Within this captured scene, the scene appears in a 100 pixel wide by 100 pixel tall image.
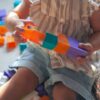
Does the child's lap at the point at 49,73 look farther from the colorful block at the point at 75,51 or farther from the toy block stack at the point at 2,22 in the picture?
the toy block stack at the point at 2,22

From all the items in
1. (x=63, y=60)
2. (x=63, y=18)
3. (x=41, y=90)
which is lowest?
(x=41, y=90)

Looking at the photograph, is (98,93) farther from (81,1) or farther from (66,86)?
(81,1)

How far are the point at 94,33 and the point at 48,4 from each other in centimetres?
16

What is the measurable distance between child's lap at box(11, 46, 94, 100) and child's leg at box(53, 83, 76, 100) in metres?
0.01

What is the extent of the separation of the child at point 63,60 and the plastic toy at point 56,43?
37mm

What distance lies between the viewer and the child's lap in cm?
78

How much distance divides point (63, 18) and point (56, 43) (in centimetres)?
10

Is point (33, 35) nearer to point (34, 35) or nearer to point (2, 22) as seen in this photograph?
Result: point (34, 35)

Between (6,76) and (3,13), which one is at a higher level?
(3,13)

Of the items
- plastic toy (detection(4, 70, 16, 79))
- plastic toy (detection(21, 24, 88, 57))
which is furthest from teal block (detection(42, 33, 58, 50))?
plastic toy (detection(4, 70, 16, 79))

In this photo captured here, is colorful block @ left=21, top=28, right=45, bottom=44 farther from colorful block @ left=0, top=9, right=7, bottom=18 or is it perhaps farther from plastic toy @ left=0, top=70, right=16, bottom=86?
colorful block @ left=0, top=9, right=7, bottom=18

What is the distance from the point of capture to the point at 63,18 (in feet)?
2.56

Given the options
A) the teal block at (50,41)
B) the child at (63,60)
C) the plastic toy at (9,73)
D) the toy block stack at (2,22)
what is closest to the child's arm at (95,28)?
the child at (63,60)

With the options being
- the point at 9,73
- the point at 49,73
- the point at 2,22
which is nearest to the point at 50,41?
the point at 49,73
